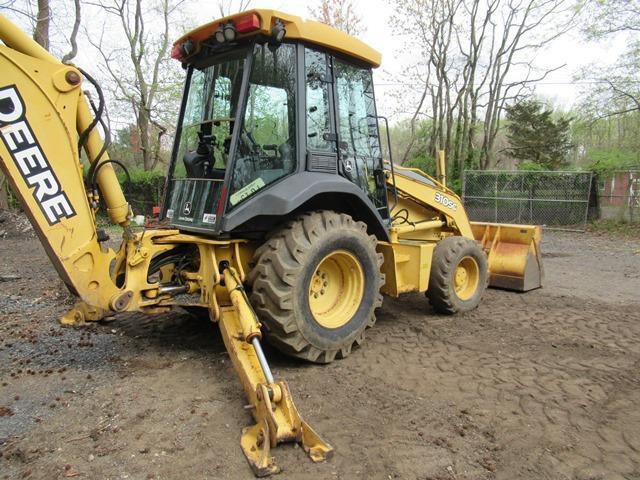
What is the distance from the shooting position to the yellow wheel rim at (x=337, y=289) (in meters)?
4.14

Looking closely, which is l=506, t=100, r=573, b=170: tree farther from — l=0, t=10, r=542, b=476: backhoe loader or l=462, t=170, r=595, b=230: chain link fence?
l=0, t=10, r=542, b=476: backhoe loader

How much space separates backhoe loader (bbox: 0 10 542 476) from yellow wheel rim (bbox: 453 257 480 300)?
1.28 meters

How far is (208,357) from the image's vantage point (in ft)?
13.7

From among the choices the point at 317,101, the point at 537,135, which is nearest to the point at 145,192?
the point at 317,101

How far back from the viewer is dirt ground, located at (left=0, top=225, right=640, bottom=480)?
2670 mm

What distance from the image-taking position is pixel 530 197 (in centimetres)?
1520

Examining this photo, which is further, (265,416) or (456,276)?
(456,276)

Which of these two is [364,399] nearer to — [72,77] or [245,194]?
[245,194]

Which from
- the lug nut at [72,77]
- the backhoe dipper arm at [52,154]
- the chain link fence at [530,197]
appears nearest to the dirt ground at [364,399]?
the backhoe dipper arm at [52,154]

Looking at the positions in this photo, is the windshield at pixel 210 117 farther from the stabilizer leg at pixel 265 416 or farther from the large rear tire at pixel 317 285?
the stabilizer leg at pixel 265 416

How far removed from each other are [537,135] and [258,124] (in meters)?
21.9

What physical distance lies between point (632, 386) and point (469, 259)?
2.40m

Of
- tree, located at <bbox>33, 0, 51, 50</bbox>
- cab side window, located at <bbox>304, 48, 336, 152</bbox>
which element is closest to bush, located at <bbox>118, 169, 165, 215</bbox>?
tree, located at <bbox>33, 0, 51, 50</bbox>

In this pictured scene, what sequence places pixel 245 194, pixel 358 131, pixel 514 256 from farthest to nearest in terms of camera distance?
pixel 514 256 → pixel 358 131 → pixel 245 194
